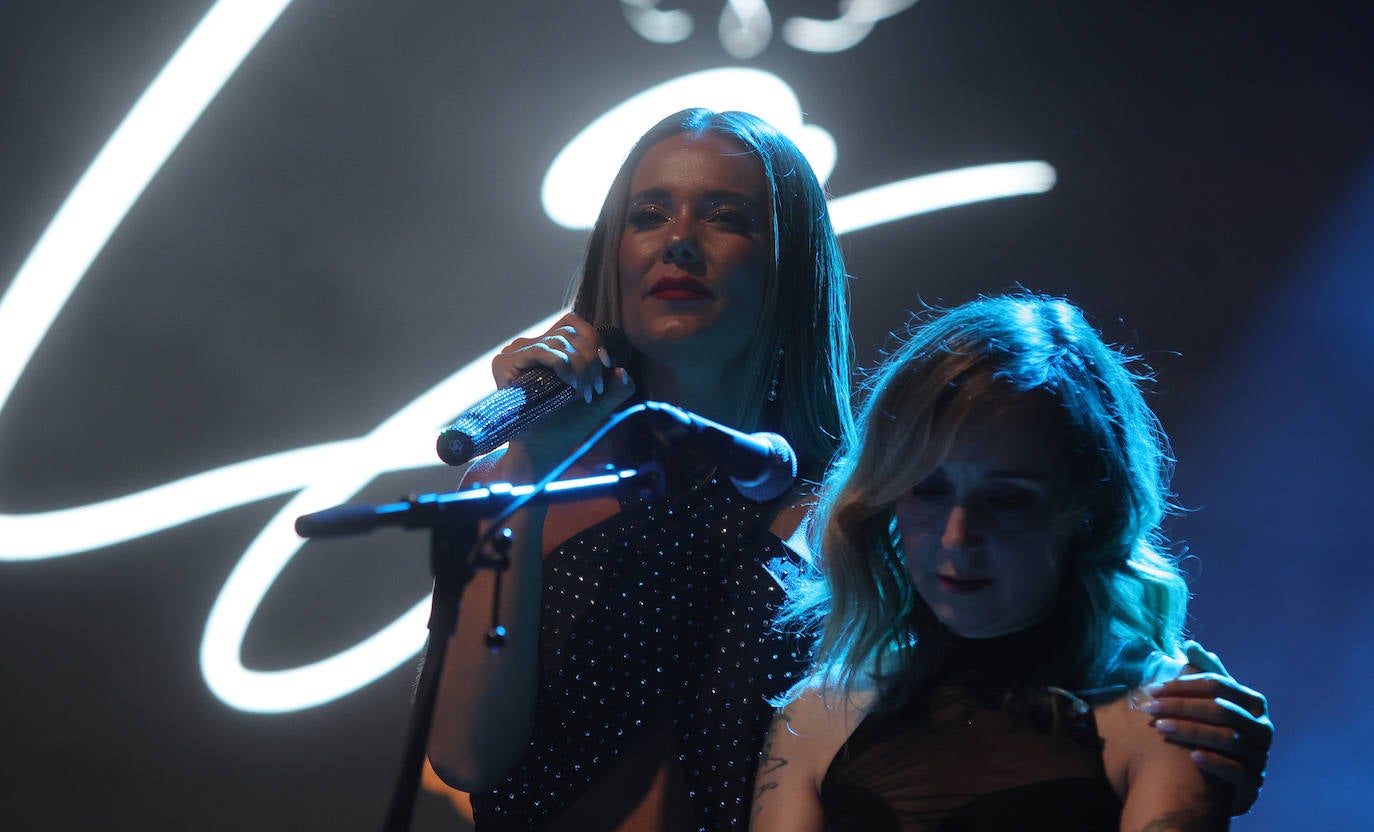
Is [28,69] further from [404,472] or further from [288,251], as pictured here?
[404,472]

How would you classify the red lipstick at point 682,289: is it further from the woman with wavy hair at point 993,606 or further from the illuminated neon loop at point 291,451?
the illuminated neon loop at point 291,451

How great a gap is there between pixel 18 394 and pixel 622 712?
182 centimetres

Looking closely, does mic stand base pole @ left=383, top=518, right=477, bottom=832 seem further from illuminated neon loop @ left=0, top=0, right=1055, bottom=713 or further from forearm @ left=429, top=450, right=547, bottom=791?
illuminated neon loop @ left=0, top=0, right=1055, bottom=713

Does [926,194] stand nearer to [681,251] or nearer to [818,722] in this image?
[681,251]

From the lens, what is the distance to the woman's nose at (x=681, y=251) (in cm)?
153

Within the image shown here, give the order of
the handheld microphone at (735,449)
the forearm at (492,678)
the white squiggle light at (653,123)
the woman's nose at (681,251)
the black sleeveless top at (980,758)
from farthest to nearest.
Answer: the white squiggle light at (653,123) → the woman's nose at (681,251) → the forearm at (492,678) → the black sleeveless top at (980,758) → the handheld microphone at (735,449)

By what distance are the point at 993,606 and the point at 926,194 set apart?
5.51ft

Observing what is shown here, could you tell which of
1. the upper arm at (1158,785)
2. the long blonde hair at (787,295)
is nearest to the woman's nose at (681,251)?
the long blonde hair at (787,295)

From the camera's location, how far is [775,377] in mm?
1657

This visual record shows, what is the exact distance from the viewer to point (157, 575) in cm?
248

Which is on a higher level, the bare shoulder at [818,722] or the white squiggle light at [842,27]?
the white squiggle light at [842,27]

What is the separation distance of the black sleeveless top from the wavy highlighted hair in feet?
0.14

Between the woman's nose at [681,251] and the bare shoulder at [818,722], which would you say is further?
the woman's nose at [681,251]

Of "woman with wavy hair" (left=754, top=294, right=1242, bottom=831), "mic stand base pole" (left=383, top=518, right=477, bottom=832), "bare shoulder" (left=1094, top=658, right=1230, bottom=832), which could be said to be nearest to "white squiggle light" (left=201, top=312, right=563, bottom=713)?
"woman with wavy hair" (left=754, top=294, right=1242, bottom=831)
